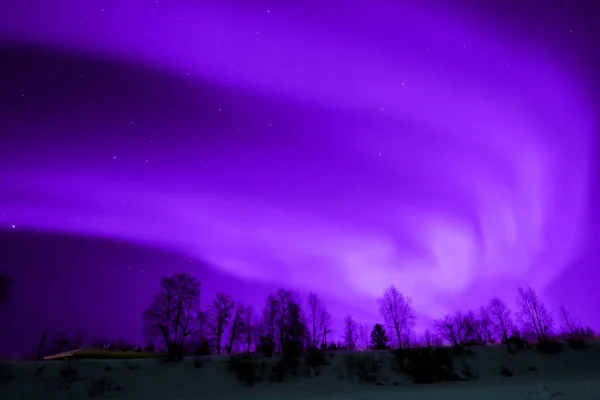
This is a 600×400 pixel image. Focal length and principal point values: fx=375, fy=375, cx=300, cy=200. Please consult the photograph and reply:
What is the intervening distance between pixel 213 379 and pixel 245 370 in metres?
2.67

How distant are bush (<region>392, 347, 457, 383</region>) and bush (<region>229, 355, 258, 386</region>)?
1193 cm

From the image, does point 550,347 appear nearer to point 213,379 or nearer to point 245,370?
point 245,370

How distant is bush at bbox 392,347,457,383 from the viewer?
26770mm

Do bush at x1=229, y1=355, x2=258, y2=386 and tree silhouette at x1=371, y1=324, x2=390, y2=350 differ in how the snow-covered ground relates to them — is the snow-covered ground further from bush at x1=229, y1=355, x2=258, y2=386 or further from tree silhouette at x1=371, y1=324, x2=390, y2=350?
tree silhouette at x1=371, y1=324, x2=390, y2=350

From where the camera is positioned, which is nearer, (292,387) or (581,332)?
(292,387)

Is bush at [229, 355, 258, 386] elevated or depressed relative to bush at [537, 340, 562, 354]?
depressed

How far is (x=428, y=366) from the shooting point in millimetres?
27469

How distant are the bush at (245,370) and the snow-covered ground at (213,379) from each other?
45cm

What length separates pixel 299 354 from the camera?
3612cm

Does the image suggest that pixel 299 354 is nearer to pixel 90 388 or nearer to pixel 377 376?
pixel 377 376

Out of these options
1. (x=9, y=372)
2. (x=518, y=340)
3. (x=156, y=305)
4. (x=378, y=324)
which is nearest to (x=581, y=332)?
(x=518, y=340)

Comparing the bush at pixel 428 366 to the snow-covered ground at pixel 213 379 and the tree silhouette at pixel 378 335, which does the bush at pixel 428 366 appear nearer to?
the snow-covered ground at pixel 213 379

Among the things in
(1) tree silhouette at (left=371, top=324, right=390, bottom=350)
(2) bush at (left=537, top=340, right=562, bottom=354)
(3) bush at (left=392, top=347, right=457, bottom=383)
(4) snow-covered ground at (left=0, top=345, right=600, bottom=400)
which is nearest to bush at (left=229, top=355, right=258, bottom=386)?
(4) snow-covered ground at (left=0, top=345, right=600, bottom=400)

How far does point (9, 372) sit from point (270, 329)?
39.7m
